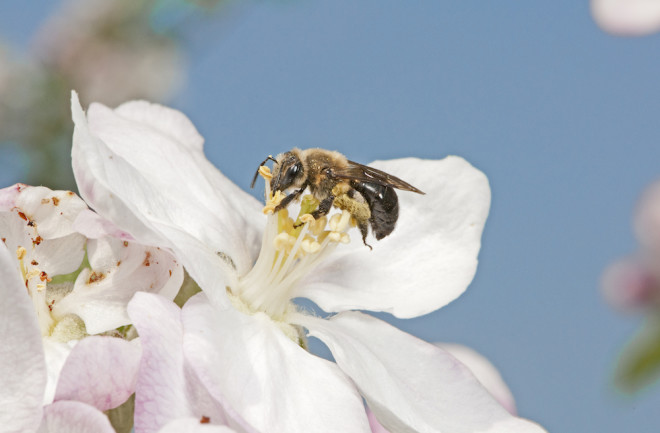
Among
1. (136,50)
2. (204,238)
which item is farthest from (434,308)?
(136,50)

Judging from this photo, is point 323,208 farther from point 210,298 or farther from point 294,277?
point 210,298

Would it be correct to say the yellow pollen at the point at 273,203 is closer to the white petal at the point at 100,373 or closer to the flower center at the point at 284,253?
the flower center at the point at 284,253

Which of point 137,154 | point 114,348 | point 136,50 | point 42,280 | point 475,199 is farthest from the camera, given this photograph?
point 136,50

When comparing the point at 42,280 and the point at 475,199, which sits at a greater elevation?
the point at 475,199

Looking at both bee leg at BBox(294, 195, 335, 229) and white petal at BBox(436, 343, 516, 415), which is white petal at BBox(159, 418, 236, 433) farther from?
white petal at BBox(436, 343, 516, 415)

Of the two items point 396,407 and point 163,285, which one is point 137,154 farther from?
point 396,407

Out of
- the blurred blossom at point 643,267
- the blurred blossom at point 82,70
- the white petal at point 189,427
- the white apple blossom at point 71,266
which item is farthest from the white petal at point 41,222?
the blurred blossom at point 643,267

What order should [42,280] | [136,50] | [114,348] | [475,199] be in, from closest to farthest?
[114,348] < [42,280] < [475,199] < [136,50]
